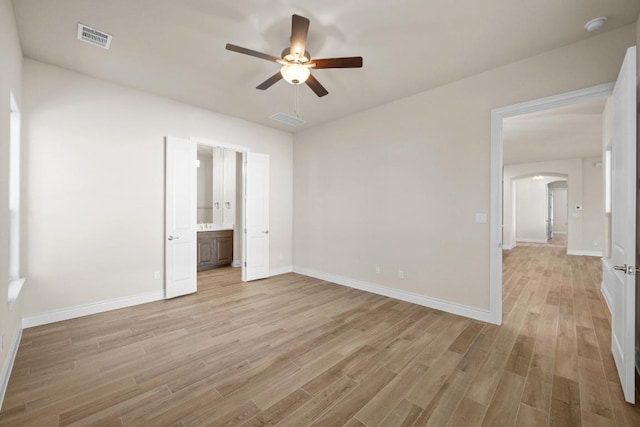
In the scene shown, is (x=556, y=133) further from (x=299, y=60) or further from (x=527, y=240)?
(x=527, y=240)

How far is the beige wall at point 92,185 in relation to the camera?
3.11 m

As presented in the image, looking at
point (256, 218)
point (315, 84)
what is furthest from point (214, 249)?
point (315, 84)

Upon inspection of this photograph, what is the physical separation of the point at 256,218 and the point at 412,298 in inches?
125

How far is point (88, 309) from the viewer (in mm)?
3428

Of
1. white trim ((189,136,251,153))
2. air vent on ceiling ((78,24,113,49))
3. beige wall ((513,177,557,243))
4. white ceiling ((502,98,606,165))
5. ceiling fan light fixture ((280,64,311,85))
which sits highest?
white ceiling ((502,98,606,165))

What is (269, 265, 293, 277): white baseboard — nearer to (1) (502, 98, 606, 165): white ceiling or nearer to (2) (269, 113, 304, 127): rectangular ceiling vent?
(2) (269, 113, 304, 127): rectangular ceiling vent

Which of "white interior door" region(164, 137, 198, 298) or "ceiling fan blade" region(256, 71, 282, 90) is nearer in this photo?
"ceiling fan blade" region(256, 71, 282, 90)

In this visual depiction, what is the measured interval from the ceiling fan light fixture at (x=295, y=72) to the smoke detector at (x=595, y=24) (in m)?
2.54

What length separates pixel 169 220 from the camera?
4.11m

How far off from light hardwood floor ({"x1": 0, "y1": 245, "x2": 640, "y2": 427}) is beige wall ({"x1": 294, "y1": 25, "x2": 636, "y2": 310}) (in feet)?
2.23

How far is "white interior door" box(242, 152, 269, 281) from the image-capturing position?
513 centimetres

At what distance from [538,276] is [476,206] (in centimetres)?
359

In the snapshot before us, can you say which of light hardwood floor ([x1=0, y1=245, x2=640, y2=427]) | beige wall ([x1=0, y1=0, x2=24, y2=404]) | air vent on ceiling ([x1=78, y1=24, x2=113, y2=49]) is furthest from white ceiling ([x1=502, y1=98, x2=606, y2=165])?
beige wall ([x1=0, y1=0, x2=24, y2=404])

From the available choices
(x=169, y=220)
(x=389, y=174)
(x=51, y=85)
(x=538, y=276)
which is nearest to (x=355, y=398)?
(x=389, y=174)
